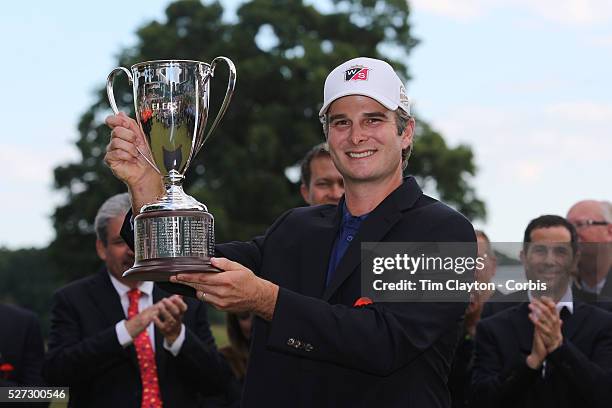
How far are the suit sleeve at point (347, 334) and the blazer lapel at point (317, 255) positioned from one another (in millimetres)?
278

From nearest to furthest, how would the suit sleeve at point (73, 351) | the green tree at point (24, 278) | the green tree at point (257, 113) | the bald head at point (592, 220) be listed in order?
the suit sleeve at point (73, 351) < the bald head at point (592, 220) < the green tree at point (257, 113) < the green tree at point (24, 278)

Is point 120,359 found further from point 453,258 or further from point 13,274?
point 13,274

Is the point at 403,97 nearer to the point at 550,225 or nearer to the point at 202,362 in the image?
the point at 202,362

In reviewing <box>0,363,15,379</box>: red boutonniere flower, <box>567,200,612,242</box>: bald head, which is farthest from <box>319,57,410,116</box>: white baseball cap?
<box>567,200,612,242</box>: bald head

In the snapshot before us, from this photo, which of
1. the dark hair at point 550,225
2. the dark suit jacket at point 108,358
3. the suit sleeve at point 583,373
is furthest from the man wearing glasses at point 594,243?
the dark suit jacket at point 108,358

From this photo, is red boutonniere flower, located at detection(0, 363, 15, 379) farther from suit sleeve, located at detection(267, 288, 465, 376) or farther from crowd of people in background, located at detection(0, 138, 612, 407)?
suit sleeve, located at detection(267, 288, 465, 376)

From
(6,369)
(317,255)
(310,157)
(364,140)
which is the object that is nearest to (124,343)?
(6,369)

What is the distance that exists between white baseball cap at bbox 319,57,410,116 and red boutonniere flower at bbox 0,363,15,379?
356cm

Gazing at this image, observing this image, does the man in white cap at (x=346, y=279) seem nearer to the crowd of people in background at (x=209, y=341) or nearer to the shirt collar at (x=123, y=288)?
the crowd of people in background at (x=209, y=341)

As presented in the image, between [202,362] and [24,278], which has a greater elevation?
[24,278]

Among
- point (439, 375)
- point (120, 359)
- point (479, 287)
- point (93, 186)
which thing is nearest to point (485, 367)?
point (479, 287)

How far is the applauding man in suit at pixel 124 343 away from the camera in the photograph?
237 inches

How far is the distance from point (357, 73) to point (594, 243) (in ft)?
13.8

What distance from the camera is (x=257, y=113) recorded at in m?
30.5
